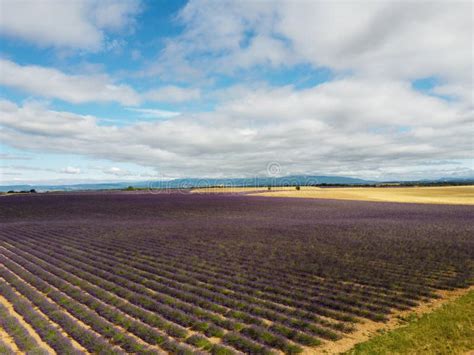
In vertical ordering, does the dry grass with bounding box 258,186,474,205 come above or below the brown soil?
above

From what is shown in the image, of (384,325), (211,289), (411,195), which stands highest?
(411,195)

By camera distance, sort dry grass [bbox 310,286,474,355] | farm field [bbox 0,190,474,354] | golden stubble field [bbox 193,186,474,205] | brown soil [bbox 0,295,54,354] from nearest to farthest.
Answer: dry grass [bbox 310,286,474,355] → brown soil [bbox 0,295,54,354] → farm field [bbox 0,190,474,354] → golden stubble field [bbox 193,186,474,205]

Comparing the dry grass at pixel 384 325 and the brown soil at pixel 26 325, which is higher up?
the brown soil at pixel 26 325

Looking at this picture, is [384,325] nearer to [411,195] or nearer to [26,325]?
[26,325]

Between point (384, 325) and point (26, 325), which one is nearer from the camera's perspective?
point (384, 325)

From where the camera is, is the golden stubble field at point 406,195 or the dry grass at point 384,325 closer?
the dry grass at point 384,325

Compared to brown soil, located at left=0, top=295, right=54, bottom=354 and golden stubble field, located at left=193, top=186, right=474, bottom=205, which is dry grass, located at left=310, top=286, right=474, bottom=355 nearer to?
brown soil, located at left=0, top=295, right=54, bottom=354

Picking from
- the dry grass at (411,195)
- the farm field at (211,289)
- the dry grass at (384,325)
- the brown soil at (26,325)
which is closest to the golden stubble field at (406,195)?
the dry grass at (411,195)

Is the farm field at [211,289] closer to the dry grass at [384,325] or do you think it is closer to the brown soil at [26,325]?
the brown soil at [26,325]

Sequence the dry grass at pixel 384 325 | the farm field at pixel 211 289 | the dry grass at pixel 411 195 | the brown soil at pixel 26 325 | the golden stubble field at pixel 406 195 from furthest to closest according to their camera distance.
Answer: the golden stubble field at pixel 406 195, the dry grass at pixel 411 195, the farm field at pixel 211 289, the brown soil at pixel 26 325, the dry grass at pixel 384 325

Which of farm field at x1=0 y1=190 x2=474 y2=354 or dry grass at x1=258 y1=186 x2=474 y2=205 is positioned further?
dry grass at x1=258 y1=186 x2=474 y2=205

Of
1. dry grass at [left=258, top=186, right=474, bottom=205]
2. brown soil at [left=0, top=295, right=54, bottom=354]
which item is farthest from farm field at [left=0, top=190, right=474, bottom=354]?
dry grass at [left=258, top=186, right=474, bottom=205]

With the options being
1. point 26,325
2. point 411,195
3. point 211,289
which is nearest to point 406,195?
point 411,195
